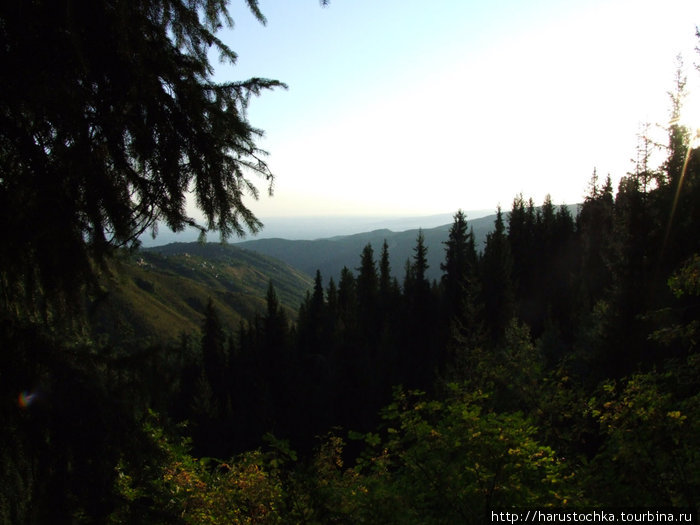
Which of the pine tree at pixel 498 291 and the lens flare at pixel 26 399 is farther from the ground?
the lens flare at pixel 26 399

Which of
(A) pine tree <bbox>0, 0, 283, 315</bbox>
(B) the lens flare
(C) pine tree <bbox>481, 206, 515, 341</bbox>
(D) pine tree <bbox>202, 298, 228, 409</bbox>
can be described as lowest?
(D) pine tree <bbox>202, 298, 228, 409</bbox>

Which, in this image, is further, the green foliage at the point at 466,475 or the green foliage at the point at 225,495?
the green foliage at the point at 225,495

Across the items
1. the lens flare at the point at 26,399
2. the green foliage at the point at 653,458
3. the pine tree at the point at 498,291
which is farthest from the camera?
the pine tree at the point at 498,291

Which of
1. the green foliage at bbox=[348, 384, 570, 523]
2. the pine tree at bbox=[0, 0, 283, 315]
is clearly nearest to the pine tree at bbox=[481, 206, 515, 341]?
the green foliage at bbox=[348, 384, 570, 523]

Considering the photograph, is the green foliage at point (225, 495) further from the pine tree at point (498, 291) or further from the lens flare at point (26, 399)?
the pine tree at point (498, 291)

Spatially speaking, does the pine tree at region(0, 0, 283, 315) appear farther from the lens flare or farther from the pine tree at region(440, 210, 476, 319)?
the pine tree at region(440, 210, 476, 319)

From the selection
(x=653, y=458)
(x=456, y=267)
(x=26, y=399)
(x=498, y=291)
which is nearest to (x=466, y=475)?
(x=653, y=458)

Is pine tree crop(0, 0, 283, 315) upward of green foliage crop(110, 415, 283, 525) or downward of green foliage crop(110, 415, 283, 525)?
upward

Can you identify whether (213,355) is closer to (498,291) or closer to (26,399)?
(498,291)

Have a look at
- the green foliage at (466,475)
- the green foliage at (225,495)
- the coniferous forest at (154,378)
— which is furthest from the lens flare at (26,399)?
the green foliage at (466,475)

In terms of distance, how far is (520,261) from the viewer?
5512 centimetres

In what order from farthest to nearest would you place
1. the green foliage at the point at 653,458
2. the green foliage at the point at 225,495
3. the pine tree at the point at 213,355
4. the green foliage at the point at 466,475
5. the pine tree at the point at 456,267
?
the pine tree at the point at 213,355
the pine tree at the point at 456,267
the green foliage at the point at 225,495
the green foliage at the point at 466,475
the green foliage at the point at 653,458

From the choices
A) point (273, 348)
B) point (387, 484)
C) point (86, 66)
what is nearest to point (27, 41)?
point (86, 66)

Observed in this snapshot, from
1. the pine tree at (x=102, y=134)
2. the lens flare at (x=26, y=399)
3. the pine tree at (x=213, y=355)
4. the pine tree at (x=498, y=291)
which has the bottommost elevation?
the pine tree at (x=213, y=355)
